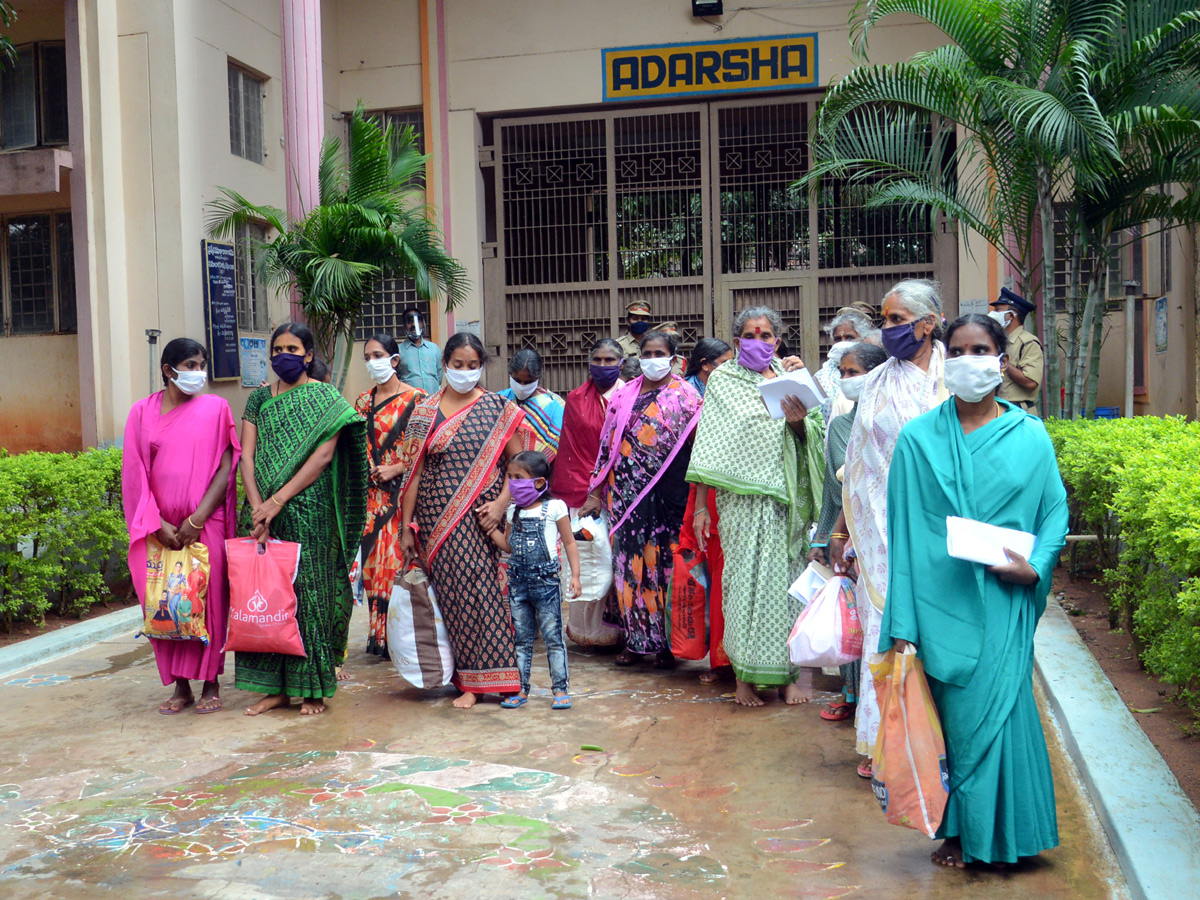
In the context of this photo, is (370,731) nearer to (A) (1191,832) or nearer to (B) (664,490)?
(B) (664,490)

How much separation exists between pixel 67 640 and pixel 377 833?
151 inches

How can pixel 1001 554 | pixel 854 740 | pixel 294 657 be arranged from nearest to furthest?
1. pixel 1001 554
2. pixel 854 740
3. pixel 294 657

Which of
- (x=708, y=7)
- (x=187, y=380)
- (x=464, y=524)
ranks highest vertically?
(x=708, y=7)

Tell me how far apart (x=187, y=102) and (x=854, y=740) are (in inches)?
376

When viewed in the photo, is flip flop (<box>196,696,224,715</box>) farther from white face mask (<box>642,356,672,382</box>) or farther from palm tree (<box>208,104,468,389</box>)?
palm tree (<box>208,104,468,389</box>)

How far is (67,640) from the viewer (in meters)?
6.69

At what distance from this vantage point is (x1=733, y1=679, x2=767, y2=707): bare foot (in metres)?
5.27

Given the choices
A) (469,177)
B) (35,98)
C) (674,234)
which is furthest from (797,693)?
(35,98)

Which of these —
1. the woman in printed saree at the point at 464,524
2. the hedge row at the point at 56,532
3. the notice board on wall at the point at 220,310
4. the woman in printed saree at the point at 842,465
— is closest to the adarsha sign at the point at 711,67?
the notice board on wall at the point at 220,310

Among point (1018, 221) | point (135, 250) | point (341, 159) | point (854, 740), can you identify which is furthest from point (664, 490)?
point (341, 159)

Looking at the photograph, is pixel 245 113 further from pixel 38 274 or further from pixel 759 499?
pixel 759 499

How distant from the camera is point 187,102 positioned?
37.0 ft

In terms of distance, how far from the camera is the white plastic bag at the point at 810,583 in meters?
4.58

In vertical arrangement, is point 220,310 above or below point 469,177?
below
